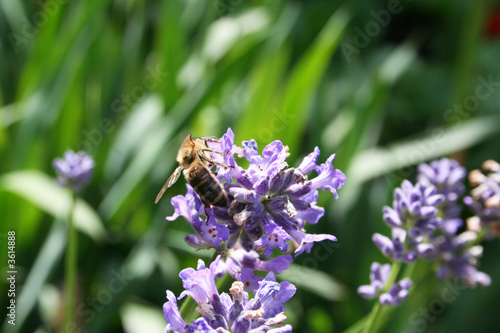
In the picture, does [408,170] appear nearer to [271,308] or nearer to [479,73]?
[479,73]

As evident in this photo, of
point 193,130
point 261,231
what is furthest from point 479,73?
point 261,231

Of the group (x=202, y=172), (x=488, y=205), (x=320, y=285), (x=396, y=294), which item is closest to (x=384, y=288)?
(x=396, y=294)

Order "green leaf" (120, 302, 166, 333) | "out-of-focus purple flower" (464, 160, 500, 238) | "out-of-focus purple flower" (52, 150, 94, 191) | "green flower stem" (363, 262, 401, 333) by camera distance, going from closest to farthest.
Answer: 1. "green flower stem" (363, 262, 401, 333)
2. "out-of-focus purple flower" (464, 160, 500, 238)
3. "out-of-focus purple flower" (52, 150, 94, 191)
4. "green leaf" (120, 302, 166, 333)

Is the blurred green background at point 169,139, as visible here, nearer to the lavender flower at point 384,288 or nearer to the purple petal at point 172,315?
the lavender flower at point 384,288

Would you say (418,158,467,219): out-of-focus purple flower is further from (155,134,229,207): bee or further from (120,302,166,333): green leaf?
(120,302,166,333): green leaf

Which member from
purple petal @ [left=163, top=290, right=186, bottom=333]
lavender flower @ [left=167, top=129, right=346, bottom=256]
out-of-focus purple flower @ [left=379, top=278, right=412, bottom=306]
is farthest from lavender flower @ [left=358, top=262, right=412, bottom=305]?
purple petal @ [left=163, top=290, right=186, bottom=333]

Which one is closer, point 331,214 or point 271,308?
point 271,308

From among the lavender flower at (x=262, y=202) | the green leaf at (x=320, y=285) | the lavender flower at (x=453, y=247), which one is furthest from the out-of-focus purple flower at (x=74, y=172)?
the green leaf at (x=320, y=285)
